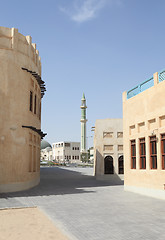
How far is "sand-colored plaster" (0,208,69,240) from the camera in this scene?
23.7ft

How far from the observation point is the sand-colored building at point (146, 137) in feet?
47.0

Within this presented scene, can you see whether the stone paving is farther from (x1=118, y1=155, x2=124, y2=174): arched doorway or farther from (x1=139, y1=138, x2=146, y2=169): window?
(x1=118, y1=155, x2=124, y2=174): arched doorway

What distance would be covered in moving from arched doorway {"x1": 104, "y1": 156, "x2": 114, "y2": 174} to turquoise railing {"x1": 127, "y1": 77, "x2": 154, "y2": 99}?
36.6 ft

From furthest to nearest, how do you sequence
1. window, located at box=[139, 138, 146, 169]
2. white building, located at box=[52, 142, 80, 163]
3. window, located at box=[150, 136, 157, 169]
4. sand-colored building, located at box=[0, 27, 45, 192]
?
white building, located at box=[52, 142, 80, 163], sand-colored building, located at box=[0, 27, 45, 192], window, located at box=[139, 138, 146, 169], window, located at box=[150, 136, 157, 169]

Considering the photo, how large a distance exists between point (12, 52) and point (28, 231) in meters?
13.8

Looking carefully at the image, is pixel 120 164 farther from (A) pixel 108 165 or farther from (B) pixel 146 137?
(B) pixel 146 137

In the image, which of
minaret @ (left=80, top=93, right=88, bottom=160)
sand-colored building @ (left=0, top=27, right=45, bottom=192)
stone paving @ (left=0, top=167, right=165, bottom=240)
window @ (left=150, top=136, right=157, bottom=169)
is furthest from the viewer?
minaret @ (left=80, top=93, right=88, bottom=160)

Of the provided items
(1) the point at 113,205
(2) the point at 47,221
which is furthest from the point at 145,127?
(2) the point at 47,221

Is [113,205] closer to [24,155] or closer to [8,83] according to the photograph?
[24,155]

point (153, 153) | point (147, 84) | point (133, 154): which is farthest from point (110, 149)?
point (147, 84)

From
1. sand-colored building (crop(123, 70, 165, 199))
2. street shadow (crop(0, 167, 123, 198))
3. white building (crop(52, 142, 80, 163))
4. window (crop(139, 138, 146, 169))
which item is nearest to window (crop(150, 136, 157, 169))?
sand-colored building (crop(123, 70, 165, 199))

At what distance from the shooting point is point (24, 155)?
1795 centimetres

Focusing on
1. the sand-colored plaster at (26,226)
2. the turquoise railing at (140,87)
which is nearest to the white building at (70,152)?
the turquoise railing at (140,87)

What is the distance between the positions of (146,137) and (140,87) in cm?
342
